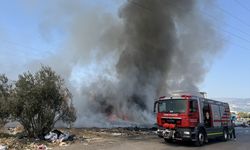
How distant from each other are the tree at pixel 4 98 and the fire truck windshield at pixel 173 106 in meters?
8.56

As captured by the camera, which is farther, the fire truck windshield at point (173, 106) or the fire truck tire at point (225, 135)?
the fire truck tire at point (225, 135)

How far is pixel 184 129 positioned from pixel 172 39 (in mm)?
29139

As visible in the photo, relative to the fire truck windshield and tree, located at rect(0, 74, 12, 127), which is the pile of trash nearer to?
tree, located at rect(0, 74, 12, 127)

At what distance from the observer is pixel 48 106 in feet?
62.4

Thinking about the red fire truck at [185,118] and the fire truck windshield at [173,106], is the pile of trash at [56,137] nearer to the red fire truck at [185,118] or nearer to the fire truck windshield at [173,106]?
the red fire truck at [185,118]

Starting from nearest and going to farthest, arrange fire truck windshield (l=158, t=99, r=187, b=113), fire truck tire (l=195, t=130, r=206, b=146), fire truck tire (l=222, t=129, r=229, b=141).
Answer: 1. fire truck tire (l=195, t=130, r=206, b=146)
2. fire truck windshield (l=158, t=99, r=187, b=113)
3. fire truck tire (l=222, t=129, r=229, b=141)

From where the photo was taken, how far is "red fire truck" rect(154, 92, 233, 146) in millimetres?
17781

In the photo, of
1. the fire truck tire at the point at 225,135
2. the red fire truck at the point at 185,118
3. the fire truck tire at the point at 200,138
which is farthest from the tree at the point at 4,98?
the fire truck tire at the point at 225,135

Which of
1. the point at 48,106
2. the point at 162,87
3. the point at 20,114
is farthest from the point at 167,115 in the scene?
the point at 162,87

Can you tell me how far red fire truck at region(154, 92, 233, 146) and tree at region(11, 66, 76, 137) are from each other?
5492mm

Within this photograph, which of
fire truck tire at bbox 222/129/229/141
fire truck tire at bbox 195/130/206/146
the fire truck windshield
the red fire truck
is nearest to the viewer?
the red fire truck

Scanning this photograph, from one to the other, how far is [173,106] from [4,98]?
9.56 m

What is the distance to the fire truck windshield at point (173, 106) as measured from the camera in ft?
59.4

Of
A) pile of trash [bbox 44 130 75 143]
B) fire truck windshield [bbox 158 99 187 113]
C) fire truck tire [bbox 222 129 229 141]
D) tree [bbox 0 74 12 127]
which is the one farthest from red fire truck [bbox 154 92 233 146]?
tree [bbox 0 74 12 127]
